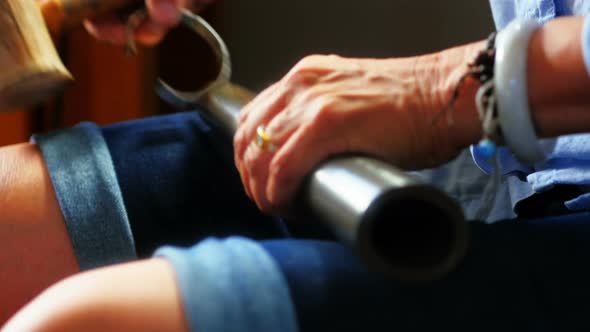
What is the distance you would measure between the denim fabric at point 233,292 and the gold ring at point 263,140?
0.36ft

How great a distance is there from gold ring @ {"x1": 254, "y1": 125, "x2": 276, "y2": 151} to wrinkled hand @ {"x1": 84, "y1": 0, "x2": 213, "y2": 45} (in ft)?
0.79

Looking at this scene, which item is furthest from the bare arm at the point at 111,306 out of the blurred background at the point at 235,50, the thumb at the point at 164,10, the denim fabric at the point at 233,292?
the blurred background at the point at 235,50

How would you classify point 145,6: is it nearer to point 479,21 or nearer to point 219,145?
point 219,145

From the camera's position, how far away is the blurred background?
110 centimetres

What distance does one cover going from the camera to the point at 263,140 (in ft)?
1.51

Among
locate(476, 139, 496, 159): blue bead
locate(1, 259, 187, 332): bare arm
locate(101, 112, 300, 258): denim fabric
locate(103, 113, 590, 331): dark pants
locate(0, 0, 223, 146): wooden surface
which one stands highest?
locate(476, 139, 496, 159): blue bead

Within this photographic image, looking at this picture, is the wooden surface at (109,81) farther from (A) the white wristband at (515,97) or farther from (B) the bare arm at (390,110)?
(A) the white wristband at (515,97)

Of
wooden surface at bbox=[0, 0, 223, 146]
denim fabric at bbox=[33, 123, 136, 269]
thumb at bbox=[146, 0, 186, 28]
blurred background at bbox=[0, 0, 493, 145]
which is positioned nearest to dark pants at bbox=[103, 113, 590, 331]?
denim fabric at bbox=[33, 123, 136, 269]

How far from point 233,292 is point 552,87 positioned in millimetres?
205

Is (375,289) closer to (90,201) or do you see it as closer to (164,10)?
(90,201)

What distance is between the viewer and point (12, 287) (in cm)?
52

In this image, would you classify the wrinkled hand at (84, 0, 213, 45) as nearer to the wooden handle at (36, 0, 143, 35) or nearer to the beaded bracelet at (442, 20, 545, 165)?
the wooden handle at (36, 0, 143, 35)

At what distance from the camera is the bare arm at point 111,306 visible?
13.1 inches

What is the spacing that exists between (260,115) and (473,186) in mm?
370
